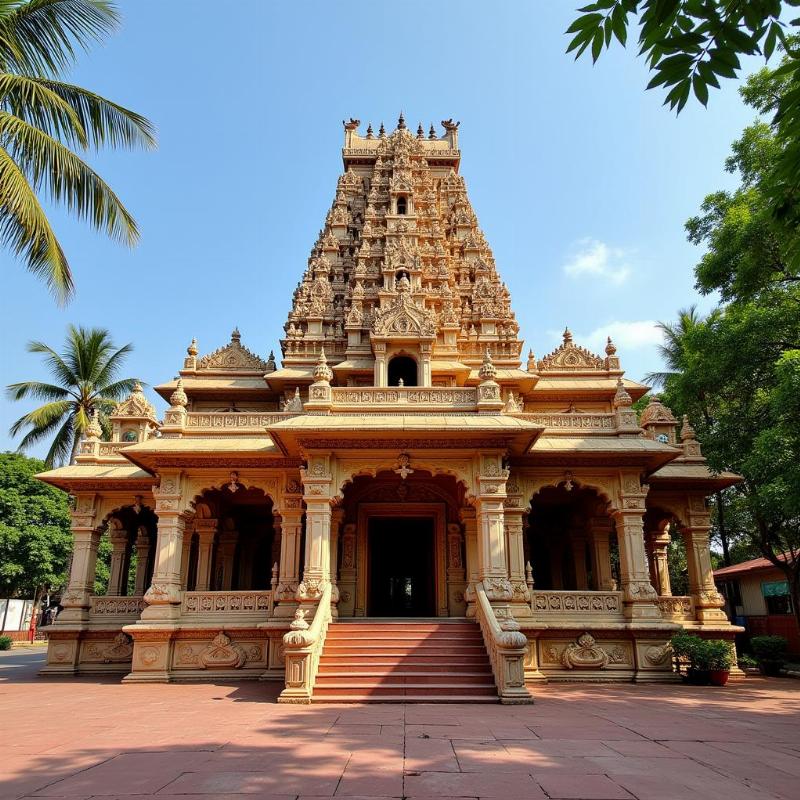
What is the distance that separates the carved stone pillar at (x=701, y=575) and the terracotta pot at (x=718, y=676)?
2326 millimetres

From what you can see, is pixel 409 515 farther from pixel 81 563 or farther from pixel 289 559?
pixel 81 563

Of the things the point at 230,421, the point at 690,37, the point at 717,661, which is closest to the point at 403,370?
the point at 230,421

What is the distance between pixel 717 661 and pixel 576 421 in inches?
252

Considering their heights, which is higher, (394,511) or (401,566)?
(394,511)

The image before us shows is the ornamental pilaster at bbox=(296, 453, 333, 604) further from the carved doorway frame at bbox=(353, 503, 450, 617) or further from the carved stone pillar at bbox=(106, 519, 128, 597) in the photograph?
the carved stone pillar at bbox=(106, 519, 128, 597)

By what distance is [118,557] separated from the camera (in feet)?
67.5

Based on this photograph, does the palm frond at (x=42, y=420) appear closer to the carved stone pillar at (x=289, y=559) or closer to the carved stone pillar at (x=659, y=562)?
the carved stone pillar at (x=289, y=559)

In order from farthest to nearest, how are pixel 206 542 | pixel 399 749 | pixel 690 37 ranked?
pixel 206 542, pixel 399 749, pixel 690 37

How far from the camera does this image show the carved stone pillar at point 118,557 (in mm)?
20188

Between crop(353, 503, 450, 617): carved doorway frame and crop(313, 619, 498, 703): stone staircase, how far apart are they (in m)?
3.30

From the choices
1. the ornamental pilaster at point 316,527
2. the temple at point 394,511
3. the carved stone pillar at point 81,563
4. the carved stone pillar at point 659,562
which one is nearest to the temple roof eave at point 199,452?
the temple at point 394,511

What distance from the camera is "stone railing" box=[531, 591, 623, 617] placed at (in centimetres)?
1394

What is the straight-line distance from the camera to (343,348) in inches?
843

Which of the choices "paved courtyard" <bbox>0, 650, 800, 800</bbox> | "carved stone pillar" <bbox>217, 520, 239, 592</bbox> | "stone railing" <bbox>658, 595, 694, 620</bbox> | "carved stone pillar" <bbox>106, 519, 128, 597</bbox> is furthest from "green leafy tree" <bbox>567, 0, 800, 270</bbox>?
"carved stone pillar" <bbox>106, 519, 128, 597</bbox>
